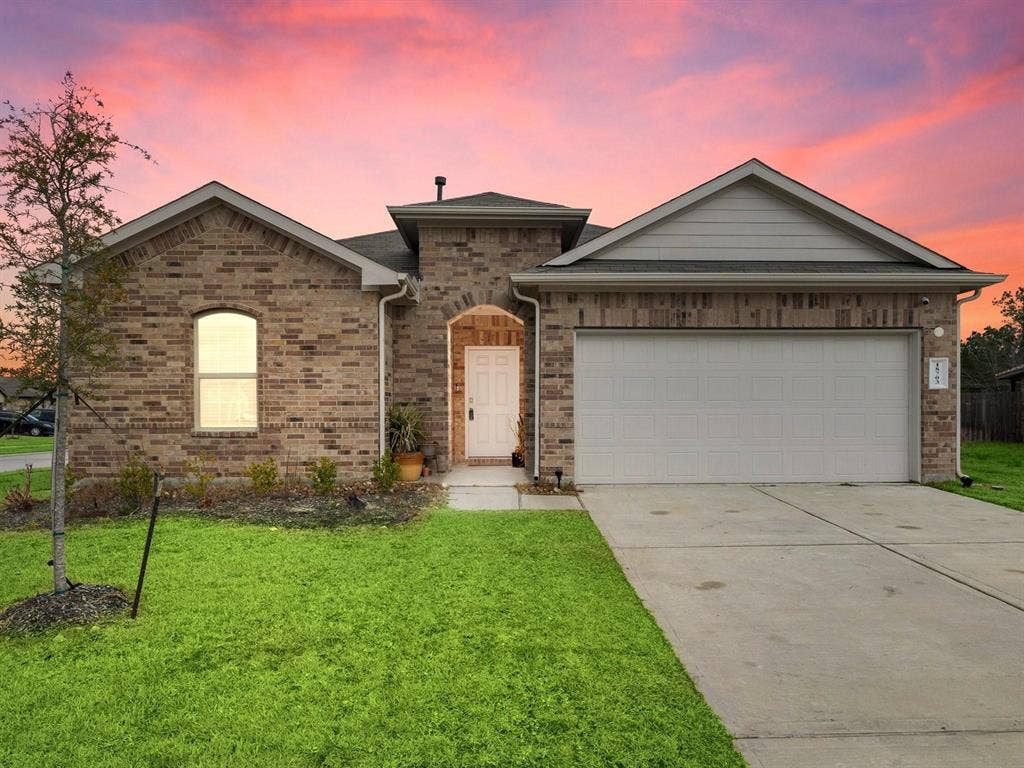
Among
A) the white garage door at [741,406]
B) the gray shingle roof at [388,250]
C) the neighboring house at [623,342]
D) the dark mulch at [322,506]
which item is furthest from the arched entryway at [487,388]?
the dark mulch at [322,506]

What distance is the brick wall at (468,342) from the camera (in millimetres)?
12258

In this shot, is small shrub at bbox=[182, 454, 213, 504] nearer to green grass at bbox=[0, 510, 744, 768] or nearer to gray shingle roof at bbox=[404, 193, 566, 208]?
Answer: green grass at bbox=[0, 510, 744, 768]

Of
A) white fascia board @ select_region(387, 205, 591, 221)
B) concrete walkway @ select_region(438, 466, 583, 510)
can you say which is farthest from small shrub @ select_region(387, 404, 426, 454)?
white fascia board @ select_region(387, 205, 591, 221)

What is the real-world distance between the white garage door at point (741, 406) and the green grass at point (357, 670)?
418cm

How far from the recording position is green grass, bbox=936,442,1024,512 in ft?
27.9

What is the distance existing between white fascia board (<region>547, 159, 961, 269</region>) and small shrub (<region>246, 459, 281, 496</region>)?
578 cm

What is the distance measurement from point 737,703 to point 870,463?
27.4ft

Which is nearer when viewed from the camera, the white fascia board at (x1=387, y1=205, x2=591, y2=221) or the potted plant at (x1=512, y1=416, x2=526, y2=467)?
the white fascia board at (x1=387, y1=205, x2=591, y2=221)

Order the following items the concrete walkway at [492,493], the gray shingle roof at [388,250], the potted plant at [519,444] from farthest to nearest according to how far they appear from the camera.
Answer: the potted plant at [519,444]
the gray shingle roof at [388,250]
the concrete walkway at [492,493]

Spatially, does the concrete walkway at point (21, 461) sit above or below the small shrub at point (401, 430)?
below

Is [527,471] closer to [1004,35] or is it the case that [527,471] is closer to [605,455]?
[605,455]

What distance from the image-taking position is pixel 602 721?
271 cm

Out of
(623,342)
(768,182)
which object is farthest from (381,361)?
(768,182)

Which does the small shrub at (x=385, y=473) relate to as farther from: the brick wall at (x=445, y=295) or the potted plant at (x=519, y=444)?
the potted plant at (x=519, y=444)
